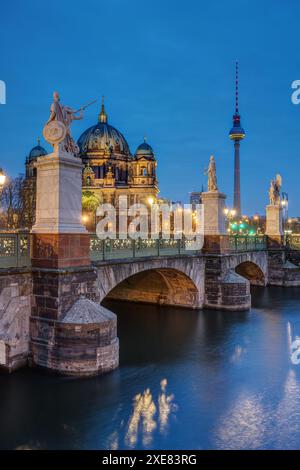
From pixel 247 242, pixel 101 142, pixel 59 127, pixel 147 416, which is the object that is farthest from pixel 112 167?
pixel 147 416

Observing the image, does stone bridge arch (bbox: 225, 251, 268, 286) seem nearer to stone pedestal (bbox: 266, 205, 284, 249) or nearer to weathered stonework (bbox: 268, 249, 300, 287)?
weathered stonework (bbox: 268, 249, 300, 287)

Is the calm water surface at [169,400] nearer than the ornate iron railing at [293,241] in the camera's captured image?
Yes

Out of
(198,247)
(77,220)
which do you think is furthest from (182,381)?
(198,247)

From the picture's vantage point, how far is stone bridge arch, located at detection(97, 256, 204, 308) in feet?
67.2

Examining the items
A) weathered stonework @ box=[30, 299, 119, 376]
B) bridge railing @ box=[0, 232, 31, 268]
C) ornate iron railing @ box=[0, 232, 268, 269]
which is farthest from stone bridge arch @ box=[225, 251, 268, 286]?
bridge railing @ box=[0, 232, 31, 268]

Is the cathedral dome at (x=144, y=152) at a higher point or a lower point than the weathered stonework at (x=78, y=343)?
higher

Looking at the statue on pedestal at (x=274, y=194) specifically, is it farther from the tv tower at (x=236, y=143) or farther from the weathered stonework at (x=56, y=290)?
the tv tower at (x=236, y=143)

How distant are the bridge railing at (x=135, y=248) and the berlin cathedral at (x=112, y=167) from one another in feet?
223

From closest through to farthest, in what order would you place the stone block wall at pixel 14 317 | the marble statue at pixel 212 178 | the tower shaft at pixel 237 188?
the stone block wall at pixel 14 317 < the marble statue at pixel 212 178 < the tower shaft at pixel 237 188

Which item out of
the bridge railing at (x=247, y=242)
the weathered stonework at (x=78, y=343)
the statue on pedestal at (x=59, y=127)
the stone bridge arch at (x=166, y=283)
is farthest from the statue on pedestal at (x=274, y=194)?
the weathered stonework at (x=78, y=343)

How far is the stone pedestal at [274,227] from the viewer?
116ft

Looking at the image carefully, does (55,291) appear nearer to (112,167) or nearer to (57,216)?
(57,216)

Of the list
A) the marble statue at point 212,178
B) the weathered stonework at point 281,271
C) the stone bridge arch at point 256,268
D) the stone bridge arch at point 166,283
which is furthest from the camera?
the weathered stonework at point 281,271
